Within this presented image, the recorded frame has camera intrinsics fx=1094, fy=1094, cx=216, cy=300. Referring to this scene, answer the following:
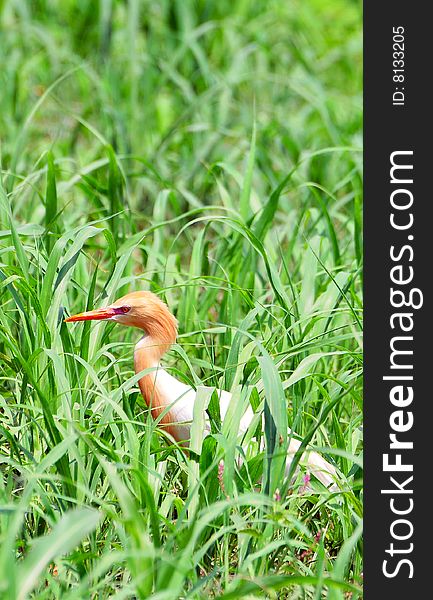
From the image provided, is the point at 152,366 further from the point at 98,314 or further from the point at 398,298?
the point at 398,298

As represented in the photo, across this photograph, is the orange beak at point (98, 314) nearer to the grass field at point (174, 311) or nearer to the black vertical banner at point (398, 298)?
the grass field at point (174, 311)

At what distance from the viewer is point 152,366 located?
2.76 meters

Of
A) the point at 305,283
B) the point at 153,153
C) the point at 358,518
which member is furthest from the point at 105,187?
the point at 358,518

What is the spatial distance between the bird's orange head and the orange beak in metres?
0.01

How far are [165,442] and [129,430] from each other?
44 centimetres

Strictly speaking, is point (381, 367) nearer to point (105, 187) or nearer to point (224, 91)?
point (105, 187)

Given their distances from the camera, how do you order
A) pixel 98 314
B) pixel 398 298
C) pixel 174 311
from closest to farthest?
pixel 398 298
pixel 98 314
pixel 174 311

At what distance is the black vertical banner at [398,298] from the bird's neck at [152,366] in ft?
2.05

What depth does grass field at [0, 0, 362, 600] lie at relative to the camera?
7.09ft

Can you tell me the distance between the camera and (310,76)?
5.10 metres

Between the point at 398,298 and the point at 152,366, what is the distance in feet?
2.34

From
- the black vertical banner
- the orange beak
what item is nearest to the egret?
the orange beak

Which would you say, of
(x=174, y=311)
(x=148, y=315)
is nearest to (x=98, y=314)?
(x=148, y=315)

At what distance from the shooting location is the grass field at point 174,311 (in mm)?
2160
